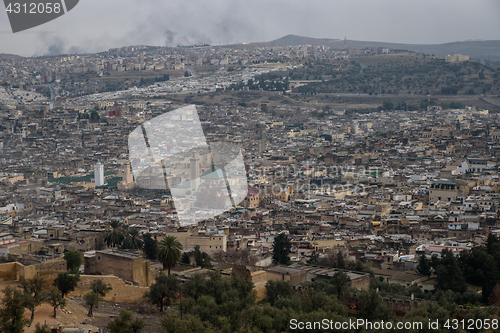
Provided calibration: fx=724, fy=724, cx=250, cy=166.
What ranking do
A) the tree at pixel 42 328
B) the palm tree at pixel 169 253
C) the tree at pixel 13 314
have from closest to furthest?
1. the tree at pixel 42 328
2. the tree at pixel 13 314
3. the palm tree at pixel 169 253

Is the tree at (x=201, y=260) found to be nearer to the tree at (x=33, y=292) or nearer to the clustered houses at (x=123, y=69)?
the tree at (x=33, y=292)

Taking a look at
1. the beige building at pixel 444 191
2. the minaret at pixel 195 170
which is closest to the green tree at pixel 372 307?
the beige building at pixel 444 191

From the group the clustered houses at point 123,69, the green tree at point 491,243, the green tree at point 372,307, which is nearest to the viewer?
the green tree at point 372,307

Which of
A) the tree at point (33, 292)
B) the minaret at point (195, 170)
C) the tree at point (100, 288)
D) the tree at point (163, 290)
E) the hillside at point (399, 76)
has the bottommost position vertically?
the minaret at point (195, 170)

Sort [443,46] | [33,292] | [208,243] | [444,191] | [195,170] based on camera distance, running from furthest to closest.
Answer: [443,46]
[195,170]
[444,191]
[208,243]
[33,292]

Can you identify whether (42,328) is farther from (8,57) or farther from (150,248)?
(8,57)

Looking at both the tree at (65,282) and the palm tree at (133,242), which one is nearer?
the tree at (65,282)

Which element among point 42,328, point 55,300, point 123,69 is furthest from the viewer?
point 123,69

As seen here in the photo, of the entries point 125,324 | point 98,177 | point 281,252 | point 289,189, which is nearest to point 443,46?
point 98,177
